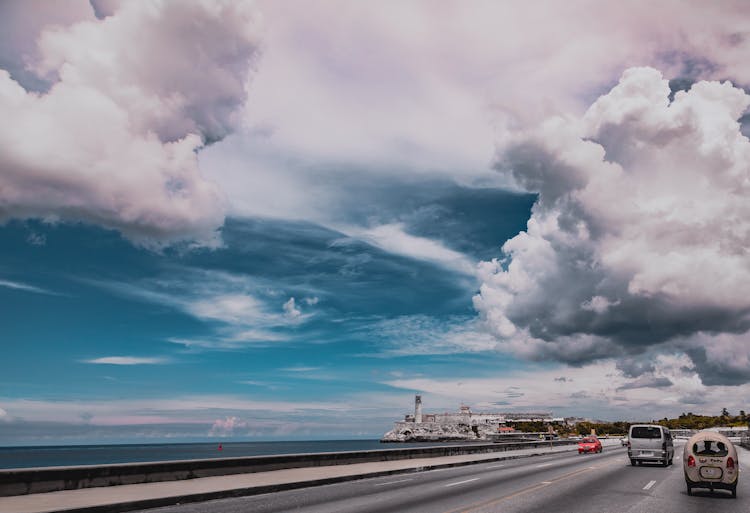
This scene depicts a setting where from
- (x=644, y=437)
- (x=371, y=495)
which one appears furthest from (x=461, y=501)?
(x=644, y=437)

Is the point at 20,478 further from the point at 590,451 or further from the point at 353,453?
the point at 590,451

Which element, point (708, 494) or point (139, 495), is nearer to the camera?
point (139, 495)

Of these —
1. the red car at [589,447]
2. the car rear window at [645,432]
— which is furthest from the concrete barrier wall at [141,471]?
the red car at [589,447]

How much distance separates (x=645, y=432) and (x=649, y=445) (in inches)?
35.5

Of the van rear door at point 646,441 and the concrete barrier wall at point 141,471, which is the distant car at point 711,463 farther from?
the concrete barrier wall at point 141,471

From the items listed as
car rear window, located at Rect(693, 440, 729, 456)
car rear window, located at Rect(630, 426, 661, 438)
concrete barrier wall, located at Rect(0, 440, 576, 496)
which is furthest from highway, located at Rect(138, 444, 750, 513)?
Result: car rear window, located at Rect(630, 426, 661, 438)

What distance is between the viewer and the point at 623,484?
21891mm

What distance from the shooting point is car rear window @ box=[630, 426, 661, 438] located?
32969mm

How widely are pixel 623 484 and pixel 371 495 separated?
389 inches

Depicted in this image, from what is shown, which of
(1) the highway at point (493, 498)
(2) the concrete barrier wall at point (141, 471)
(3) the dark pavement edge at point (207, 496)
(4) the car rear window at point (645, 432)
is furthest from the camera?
(4) the car rear window at point (645, 432)

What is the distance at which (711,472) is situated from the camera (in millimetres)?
18031

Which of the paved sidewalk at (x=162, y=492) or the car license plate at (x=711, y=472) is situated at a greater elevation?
the paved sidewalk at (x=162, y=492)

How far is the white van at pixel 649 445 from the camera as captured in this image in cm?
3222

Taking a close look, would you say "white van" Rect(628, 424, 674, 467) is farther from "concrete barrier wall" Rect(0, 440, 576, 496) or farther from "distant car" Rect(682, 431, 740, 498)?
"concrete barrier wall" Rect(0, 440, 576, 496)
